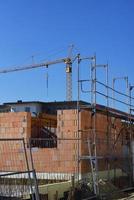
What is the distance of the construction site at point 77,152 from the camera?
15672 mm

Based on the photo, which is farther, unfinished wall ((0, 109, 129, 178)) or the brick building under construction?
unfinished wall ((0, 109, 129, 178))

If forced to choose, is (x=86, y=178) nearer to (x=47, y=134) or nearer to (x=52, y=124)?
(x=47, y=134)

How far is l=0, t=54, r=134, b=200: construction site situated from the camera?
15672 millimetres

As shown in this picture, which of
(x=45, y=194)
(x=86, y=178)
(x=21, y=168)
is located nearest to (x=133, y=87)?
(x=86, y=178)

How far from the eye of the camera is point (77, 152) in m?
18.6

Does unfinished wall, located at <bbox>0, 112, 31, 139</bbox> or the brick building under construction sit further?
unfinished wall, located at <bbox>0, 112, 31, 139</bbox>

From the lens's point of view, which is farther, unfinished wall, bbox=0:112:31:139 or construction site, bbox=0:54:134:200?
unfinished wall, bbox=0:112:31:139

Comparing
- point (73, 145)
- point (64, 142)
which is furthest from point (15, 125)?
point (73, 145)

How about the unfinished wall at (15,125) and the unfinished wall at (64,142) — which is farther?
the unfinished wall at (15,125)

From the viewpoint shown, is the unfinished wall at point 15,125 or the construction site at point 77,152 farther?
the unfinished wall at point 15,125

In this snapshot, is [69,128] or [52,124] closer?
[69,128]

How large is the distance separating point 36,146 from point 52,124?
5630mm

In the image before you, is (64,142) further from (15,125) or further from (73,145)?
(15,125)

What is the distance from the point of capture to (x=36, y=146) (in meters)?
20.6
